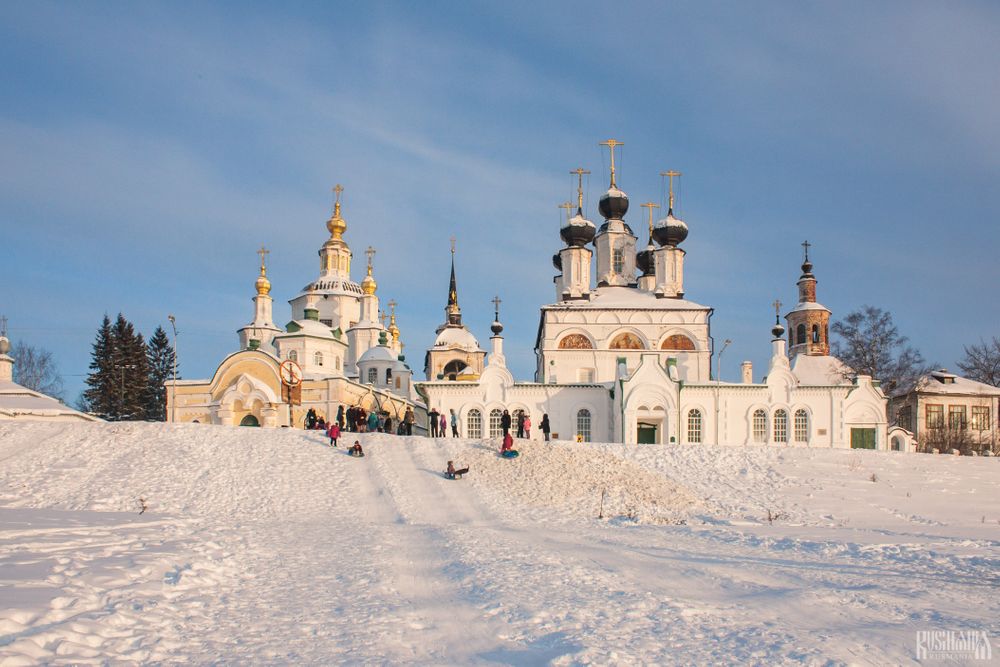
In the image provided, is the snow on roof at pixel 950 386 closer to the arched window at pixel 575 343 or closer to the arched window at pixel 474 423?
the arched window at pixel 575 343

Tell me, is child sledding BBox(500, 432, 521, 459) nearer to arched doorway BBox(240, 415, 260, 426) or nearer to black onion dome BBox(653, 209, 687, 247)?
arched doorway BBox(240, 415, 260, 426)

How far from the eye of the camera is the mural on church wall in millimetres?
42344

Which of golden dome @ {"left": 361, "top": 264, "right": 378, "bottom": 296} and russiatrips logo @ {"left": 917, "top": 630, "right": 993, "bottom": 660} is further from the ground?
golden dome @ {"left": 361, "top": 264, "right": 378, "bottom": 296}

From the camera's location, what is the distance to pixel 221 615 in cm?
850

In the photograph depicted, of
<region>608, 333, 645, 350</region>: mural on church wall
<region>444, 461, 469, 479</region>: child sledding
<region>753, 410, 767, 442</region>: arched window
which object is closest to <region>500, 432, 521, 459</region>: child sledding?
<region>444, 461, 469, 479</region>: child sledding

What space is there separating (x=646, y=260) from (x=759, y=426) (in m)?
20.0

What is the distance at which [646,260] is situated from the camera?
54.5 meters

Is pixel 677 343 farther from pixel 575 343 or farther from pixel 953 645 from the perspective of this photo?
pixel 953 645

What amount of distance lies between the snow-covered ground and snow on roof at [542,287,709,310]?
16109mm

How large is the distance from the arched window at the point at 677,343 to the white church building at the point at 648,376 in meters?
0.05

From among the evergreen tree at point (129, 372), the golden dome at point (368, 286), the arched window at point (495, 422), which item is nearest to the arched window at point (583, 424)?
the arched window at point (495, 422)

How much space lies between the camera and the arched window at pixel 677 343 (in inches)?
1673

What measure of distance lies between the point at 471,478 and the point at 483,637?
15.3 metres

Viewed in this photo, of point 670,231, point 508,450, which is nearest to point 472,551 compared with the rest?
point 508,450
